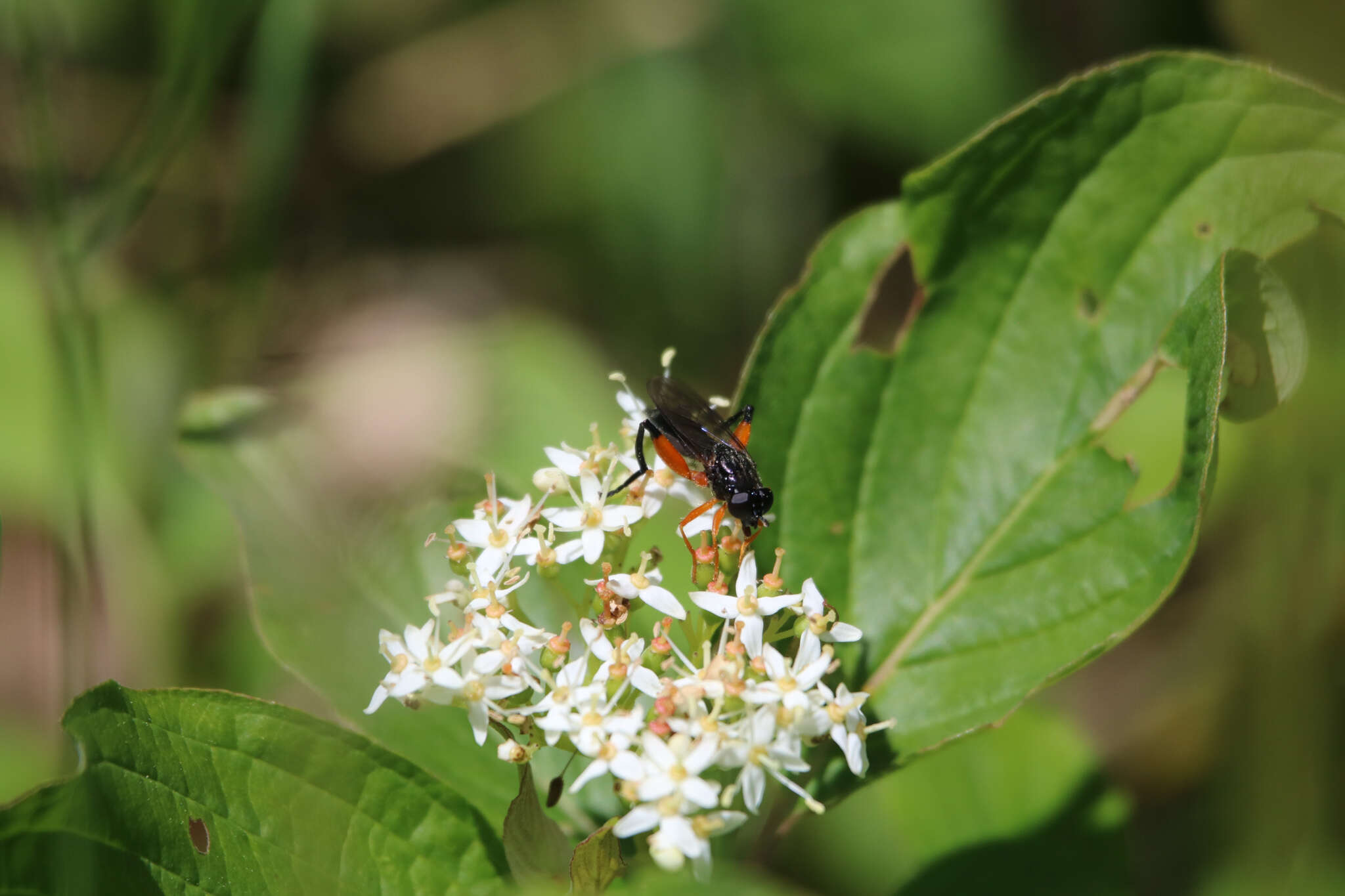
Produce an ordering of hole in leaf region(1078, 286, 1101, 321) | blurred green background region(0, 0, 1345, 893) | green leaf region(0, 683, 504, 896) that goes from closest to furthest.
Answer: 1. green leaf region(0, 683, 504, 896)
2. hole in leaf region(1078, 286, 1101, 321)
3. blurred green background region(0, 0, 1345, 893)

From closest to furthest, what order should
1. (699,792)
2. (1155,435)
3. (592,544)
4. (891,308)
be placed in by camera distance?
(699,792)
(592,544)
(1155,435)
(891,308)

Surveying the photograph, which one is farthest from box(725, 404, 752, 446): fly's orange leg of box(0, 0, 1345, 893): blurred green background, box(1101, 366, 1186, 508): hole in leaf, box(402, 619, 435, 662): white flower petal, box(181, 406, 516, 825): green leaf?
box(1101, 366, 1186, 508): hole in leaf

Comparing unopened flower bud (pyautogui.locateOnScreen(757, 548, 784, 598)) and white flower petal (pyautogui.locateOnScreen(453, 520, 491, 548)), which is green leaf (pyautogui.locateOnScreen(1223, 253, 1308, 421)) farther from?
white flower petal (pyautogui.locateOnScreen(453, 520, 491, 548))

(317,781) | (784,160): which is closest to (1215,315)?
(317,781)

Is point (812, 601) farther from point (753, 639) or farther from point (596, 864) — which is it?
point (596, 864)

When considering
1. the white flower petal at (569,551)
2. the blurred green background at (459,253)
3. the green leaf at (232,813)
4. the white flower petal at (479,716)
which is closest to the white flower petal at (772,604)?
the white flower petal at (569,551)

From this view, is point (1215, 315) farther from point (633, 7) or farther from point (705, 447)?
point (633, 7)

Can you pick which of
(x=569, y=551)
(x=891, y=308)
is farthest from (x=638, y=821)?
(x=891, y=308)
